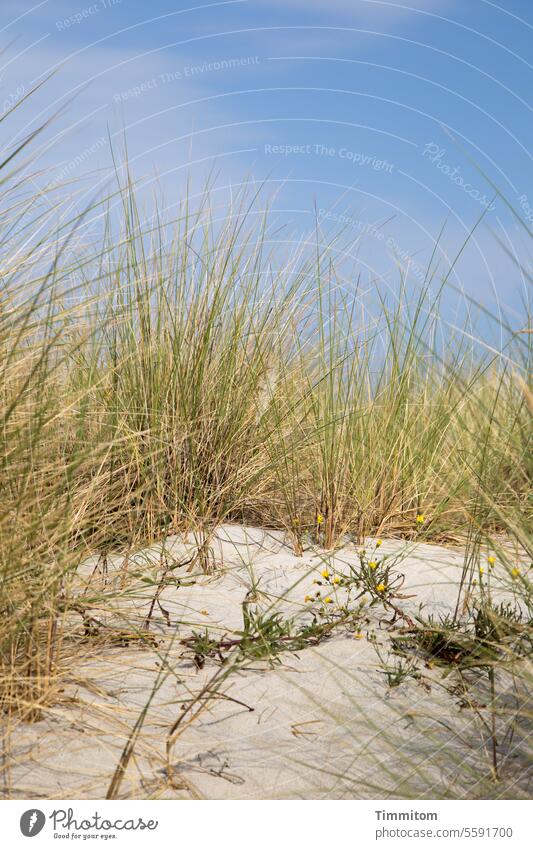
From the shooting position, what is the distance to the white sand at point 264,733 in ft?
5.89

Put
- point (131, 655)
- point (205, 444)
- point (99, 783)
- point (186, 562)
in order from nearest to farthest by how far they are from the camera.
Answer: point (99, 783), point (131, 655), point (186, 562), point (205, 444)

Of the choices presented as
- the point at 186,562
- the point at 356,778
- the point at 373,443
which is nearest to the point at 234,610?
the point at 186,562

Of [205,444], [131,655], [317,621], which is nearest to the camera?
[131,655]

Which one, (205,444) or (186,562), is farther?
(205,444)

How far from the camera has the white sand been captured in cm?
179

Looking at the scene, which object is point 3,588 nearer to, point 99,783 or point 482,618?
point 99,783

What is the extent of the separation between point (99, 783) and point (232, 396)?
2.03 metres

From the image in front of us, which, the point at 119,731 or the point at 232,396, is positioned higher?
the point at 232,396

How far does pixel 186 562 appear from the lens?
9.59 ft

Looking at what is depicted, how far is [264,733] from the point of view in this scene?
2027 mm
